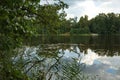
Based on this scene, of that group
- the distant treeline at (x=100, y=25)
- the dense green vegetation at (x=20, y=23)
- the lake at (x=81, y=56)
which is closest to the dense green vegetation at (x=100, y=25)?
the distant treeline at (x=100, y=25)

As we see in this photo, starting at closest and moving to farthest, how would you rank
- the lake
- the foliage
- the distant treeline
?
the foliage, the lake, the distant treeline

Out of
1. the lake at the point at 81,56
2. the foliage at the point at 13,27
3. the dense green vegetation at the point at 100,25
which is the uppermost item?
the foliage at the point at 13,27

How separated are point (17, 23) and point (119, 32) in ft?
275

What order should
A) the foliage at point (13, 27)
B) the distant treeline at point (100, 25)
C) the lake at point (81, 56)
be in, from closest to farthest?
the foliage at point (13, 27), the lake at point (81, 56), the distant treeline at point (100, 25)

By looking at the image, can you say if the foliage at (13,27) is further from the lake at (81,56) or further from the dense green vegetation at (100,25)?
the dense green vegetation at (100,25)

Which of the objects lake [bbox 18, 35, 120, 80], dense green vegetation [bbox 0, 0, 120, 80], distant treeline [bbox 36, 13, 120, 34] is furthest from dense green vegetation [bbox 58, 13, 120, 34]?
dense green vegetation [bbox 0, 0, 120, 80]

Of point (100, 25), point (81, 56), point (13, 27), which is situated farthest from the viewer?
point (100, 25)

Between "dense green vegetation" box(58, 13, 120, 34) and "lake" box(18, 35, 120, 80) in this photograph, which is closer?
"lake" box(18, 35, 120, 80)

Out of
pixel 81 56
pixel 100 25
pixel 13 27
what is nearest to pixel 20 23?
pixel 13 27

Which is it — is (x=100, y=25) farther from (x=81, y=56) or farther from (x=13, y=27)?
(x=13, y=27)

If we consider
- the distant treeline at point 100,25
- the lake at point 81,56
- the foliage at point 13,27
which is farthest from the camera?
the distant treeline at point 100,25

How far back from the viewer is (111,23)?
286 ft

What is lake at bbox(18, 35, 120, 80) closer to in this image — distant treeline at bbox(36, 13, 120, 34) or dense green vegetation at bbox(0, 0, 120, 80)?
dense green vegetation at bbox(0, 0, 120, 80)

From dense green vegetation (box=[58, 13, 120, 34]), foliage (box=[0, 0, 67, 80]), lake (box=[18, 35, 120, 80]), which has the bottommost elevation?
dense green vegetation (box=[58, 13, 120, 34])
